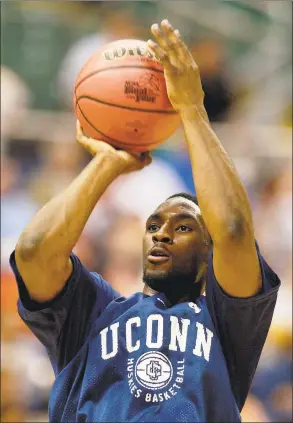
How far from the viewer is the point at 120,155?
3193mm

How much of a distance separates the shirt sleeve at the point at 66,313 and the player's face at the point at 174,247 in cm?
24

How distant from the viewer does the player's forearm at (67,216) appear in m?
2.94

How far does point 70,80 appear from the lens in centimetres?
754

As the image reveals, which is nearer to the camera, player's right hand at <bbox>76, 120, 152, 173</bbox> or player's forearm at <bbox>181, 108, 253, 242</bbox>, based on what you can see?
player's forearm at <bbox>181, 108, 253, 242</bbox>

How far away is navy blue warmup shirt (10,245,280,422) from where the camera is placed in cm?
287

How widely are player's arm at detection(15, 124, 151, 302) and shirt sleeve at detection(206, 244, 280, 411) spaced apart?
0.53 meters

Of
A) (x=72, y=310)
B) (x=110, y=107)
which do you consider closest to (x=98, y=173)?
(x=110, y=107)

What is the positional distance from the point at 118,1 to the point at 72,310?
17.9ft

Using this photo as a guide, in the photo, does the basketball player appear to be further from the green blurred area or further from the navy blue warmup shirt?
the green blurred area

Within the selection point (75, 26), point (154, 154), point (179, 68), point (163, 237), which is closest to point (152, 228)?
point (163, 237)

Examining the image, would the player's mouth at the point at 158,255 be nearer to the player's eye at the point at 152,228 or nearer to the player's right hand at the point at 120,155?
the player's eye at the point at 152,228

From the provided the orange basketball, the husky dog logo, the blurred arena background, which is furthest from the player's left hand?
the blurred arena background

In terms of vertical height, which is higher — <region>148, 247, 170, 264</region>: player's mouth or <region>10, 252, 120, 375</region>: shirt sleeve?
<region>148, 247, 170, 264</region>: player's mouth

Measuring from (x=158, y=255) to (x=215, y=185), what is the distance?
443mm
